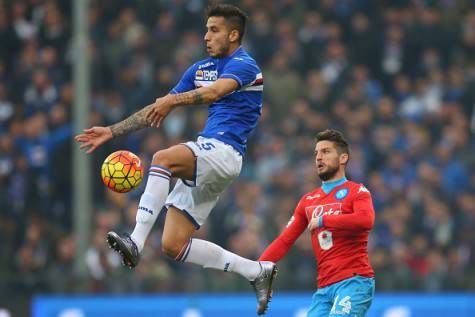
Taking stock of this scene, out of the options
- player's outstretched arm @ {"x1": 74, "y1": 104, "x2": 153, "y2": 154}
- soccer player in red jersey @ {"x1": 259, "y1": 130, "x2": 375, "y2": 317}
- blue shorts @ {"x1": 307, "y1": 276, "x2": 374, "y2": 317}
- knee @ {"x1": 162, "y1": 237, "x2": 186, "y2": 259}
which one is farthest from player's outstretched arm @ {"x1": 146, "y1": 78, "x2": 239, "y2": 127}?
blue shorts @ {"x1": 307, "y1": 276, "x2": 374, "y2": 317}

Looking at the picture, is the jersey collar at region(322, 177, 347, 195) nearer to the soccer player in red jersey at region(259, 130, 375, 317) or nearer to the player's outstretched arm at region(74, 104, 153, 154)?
the soccer player in red jersey at region(259, 130, 375, 317)

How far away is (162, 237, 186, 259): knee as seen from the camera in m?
9.07

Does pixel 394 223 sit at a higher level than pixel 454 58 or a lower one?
lower

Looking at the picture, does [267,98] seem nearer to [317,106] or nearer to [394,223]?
[317,106]

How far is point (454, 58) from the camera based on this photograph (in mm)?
19047

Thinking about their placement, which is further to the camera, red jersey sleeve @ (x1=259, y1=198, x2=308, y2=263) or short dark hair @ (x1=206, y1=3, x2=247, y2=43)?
red jersey sleeve @ (x1=259, y1=198, x2=308, y2=263)

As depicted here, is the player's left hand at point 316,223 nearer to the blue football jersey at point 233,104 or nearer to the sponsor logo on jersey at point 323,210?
the sponsor logo on jersey at point 323,210

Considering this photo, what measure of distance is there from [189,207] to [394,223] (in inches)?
289

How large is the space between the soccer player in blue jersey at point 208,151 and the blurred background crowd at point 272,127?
221 inches

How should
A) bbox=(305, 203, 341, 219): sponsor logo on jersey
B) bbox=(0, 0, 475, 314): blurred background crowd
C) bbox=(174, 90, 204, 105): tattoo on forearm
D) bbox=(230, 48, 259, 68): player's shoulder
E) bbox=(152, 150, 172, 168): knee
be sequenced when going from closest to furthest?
bbox=(174, 90, 204, 105): tattoo on forearm < bbox=(152, 150, 172, 168): knee < bbox=(230, 48, 259, 68): player's shoulder < bbox=(305, 203, 341, 219): sponsor logo on jersey < bbox=(0, 0, 475, 314): blurred background crowd

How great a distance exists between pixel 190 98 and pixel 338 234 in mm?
1561

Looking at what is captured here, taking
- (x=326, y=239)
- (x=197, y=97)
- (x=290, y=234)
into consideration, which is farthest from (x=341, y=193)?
(x=197, y=97)

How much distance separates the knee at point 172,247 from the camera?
9.07 m

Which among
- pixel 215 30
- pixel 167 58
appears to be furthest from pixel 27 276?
pixel 215 30
